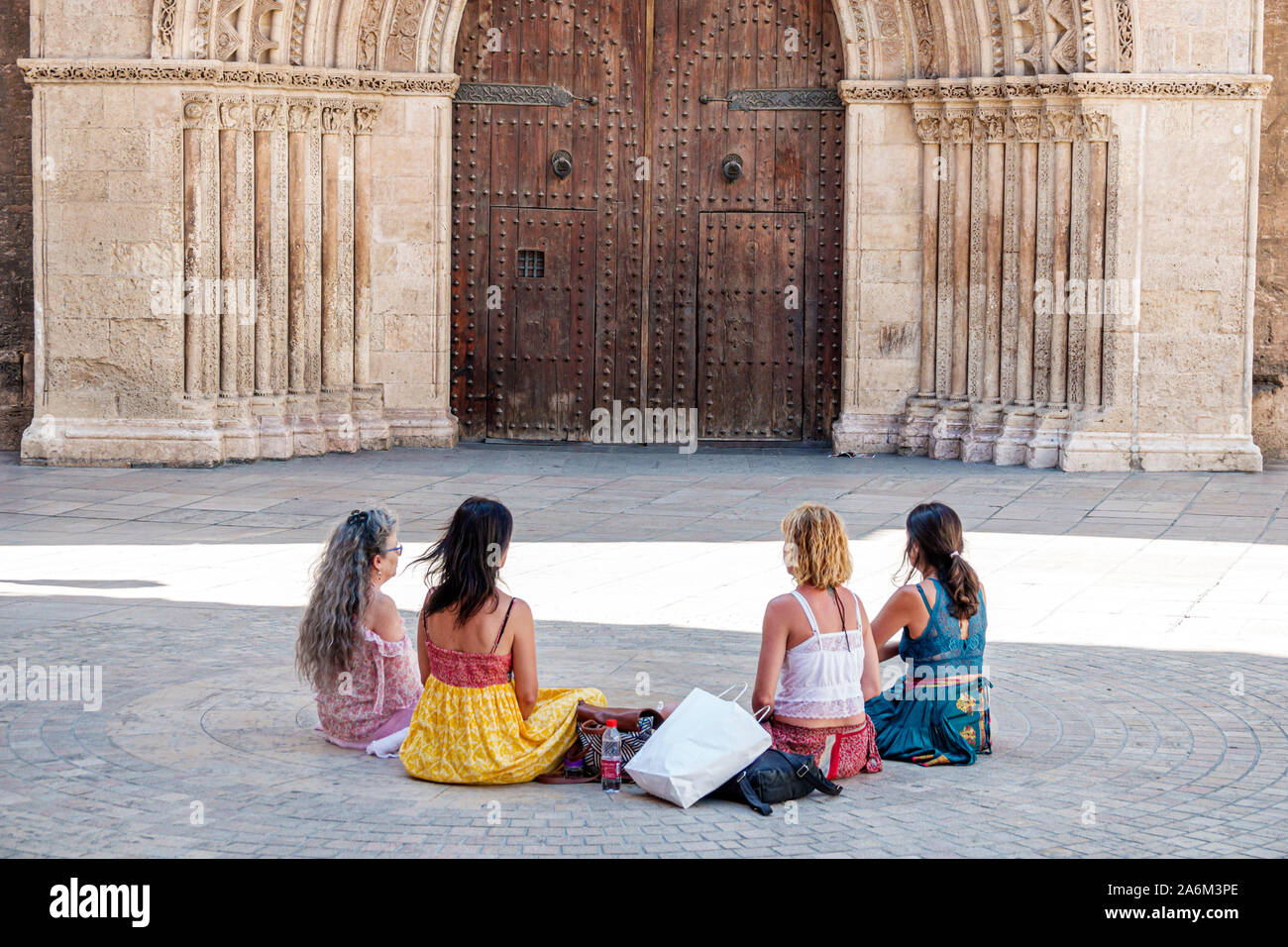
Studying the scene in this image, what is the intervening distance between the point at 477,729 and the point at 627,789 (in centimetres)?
45

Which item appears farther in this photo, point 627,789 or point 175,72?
point 175,72

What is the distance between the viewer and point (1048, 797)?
443 centimetres

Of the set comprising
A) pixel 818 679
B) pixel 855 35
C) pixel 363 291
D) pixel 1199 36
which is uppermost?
pixel 855 35

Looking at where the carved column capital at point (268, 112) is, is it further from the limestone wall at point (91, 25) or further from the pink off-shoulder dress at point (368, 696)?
the pink off-shoulder dress at point (368, 696)

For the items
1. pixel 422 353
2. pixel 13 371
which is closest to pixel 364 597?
pixel 422 353

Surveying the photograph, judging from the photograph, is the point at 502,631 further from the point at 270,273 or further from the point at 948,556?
the point at 270,273

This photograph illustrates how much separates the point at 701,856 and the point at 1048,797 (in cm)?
110

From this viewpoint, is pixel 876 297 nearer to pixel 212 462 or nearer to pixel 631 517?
pixel 631 517

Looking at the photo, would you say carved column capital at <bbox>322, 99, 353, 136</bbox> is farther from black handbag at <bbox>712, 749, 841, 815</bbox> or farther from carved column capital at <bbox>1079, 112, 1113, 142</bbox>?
black handbag at <bbox>712, 749, 841, 815</bbox>

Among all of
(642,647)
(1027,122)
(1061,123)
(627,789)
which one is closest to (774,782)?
(627,789)

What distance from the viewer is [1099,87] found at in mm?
11648

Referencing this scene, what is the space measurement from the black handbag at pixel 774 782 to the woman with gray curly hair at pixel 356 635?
1112 mm

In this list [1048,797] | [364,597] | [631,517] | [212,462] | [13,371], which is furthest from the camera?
[13,371]

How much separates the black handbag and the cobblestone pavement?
53 millimetres
